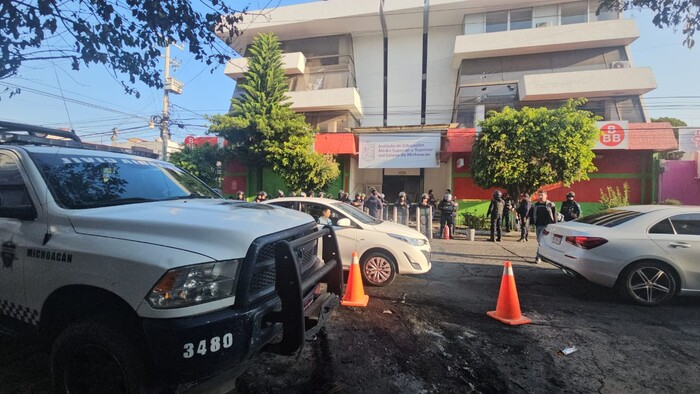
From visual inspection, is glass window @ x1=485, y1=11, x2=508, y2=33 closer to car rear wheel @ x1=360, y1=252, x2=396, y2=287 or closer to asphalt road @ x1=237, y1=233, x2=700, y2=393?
asphalt road @ x1=237, y1=233, x2=700, y2=393

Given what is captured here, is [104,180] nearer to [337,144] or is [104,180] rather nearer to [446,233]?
[446,233]

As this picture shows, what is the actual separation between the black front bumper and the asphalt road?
87 centimetres

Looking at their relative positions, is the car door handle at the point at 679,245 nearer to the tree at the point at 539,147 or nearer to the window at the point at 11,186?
the window at the point at 11,186

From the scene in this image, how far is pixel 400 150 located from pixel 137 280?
1722 centimetres

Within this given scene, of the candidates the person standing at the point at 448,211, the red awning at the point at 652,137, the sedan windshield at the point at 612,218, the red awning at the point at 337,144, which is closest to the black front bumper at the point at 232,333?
the sedan windshield at the point at 612,218

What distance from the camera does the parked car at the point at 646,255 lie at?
5.07 meters

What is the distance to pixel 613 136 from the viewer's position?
17.2 meters

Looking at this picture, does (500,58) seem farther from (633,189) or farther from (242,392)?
(242,392)

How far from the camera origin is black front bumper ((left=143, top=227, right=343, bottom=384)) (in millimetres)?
1990

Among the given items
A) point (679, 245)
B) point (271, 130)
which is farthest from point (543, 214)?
point (271, 130)

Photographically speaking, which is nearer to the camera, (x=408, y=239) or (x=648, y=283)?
(x=648, y=283)

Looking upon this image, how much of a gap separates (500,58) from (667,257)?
20.7 m

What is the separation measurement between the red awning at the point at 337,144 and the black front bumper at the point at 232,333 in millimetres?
17460

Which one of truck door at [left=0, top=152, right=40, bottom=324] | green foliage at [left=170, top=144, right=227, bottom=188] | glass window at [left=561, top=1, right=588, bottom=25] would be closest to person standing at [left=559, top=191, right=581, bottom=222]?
truck door at [left=0, top=152, right=40, bottom=324]
